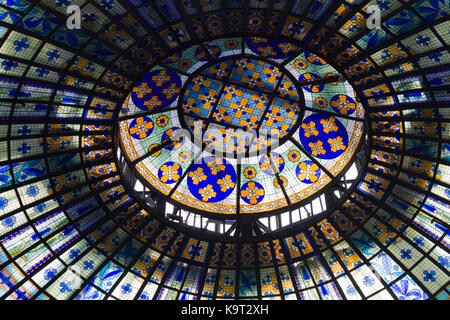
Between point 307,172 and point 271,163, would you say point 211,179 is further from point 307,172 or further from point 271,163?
point 307,172

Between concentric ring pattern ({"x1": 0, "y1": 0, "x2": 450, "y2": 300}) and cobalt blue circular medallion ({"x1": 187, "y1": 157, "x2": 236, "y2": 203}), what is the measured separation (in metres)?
0.12

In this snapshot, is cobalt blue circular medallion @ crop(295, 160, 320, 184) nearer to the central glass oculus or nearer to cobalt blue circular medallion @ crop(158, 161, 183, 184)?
the central glass oculus

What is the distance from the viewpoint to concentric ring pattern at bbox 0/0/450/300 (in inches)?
615

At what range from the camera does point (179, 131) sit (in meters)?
23.2

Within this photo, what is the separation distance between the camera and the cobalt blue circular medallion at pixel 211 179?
24.0 metres

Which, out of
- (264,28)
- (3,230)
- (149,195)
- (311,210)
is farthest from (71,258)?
(264,28)

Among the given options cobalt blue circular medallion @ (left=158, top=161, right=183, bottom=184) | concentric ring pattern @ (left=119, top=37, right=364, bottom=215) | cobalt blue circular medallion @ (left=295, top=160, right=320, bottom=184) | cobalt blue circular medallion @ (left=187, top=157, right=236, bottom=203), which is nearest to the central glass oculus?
concentric ring pattern @ (left=119, top=37, right=364, bottom=215)

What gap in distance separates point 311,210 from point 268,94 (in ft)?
23.0

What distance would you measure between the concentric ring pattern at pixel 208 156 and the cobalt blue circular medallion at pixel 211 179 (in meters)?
0.12

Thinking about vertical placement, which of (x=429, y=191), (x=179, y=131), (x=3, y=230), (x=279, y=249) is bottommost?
(x=279, y=249)

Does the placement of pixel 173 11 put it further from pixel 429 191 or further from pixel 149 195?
pixel 429 191

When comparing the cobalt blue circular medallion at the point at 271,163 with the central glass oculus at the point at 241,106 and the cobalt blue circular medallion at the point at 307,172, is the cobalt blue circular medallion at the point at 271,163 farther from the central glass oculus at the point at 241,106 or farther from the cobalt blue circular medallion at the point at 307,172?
the cobalt blue circular medallion at the point at 307,172

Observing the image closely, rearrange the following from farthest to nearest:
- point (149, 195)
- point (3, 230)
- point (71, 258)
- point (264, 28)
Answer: point (149, 195)
point (71, 258)
point (3, 230)
point (264, 28)

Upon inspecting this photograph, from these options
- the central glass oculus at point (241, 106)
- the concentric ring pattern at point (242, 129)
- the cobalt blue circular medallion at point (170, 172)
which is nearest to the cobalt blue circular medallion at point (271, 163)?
the concentric ring pattern at point (242, 129)
